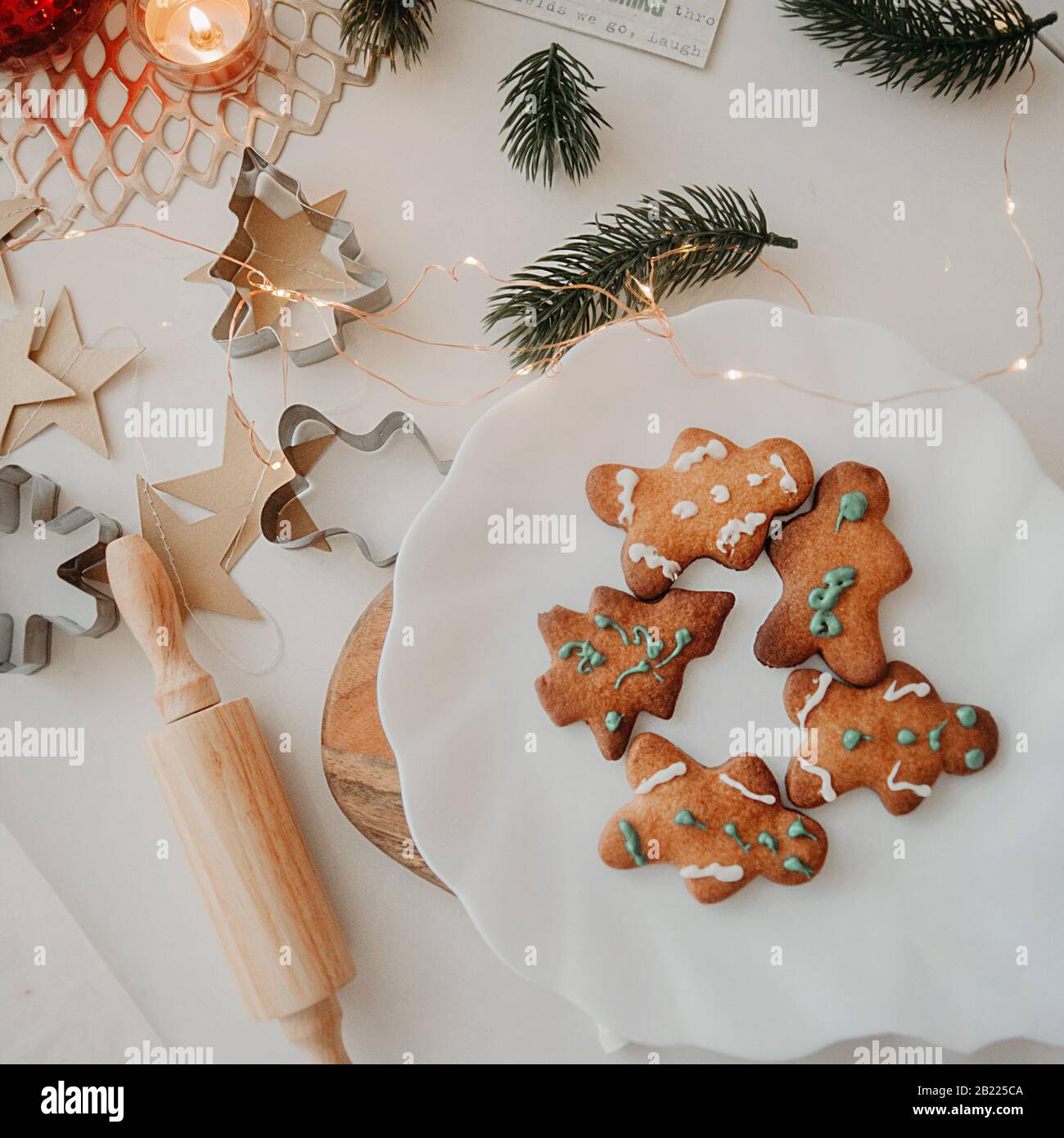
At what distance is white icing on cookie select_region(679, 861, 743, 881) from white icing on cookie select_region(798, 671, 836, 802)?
123 millimetres

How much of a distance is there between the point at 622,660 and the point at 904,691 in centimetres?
30

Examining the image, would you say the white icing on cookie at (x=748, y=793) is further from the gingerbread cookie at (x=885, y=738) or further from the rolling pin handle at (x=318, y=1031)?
the rolling pin handle at (x=318, y=1031)

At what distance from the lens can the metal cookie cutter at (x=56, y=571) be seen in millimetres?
1099

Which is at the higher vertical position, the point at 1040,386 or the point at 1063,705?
the point at 1040,386

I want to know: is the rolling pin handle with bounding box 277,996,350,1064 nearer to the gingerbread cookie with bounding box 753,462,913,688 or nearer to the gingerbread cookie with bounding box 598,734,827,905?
the gingerbread cookie with bounding box 598,734,827,905

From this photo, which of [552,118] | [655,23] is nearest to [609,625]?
[552,118]

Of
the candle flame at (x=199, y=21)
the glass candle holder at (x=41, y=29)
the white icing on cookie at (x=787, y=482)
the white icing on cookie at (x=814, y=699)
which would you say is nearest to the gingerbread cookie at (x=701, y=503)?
the white icing on cookie at (x=787, y=482)

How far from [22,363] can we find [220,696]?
0.48 m

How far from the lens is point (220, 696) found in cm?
112

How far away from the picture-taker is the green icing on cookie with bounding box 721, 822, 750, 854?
994 mm

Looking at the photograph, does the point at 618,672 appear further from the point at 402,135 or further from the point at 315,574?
the point at 402,135

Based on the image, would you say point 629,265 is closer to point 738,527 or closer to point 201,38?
point 738,527

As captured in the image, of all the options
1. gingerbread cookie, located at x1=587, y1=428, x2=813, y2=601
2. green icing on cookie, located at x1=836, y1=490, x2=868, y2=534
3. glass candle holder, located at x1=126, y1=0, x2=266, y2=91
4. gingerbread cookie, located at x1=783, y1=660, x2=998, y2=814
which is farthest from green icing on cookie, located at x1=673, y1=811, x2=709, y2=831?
glass candle holder, located at x1=126, y1=0, x2=266, y2=91
